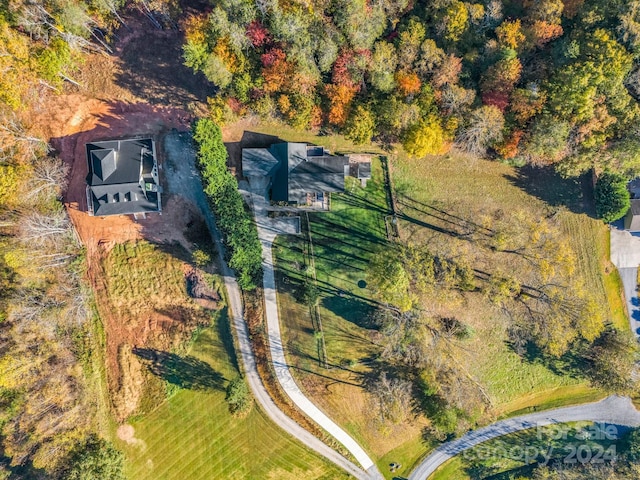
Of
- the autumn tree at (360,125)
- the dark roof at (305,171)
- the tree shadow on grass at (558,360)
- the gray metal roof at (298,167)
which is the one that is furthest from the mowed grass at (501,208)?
the gray metal roof at (298,167)

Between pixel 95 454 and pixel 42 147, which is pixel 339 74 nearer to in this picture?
pixel 42 147

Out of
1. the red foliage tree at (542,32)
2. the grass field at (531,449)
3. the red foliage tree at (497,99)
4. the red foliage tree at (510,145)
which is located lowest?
the grass field at (531,449)

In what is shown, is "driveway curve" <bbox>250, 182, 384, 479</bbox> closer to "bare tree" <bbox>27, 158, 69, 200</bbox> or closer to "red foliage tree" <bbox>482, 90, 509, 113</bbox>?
"bare tree" <bbox>27, 158, 69, 200</bbox>

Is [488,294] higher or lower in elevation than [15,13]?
lower

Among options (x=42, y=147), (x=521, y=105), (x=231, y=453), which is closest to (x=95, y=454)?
(x=231, y=453)

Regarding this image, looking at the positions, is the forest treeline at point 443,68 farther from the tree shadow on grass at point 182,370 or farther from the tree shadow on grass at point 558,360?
the tree shadow on grass at point 182,370

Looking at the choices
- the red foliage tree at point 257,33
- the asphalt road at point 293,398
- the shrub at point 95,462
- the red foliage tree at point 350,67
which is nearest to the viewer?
the red foliage tree at point 257,33
